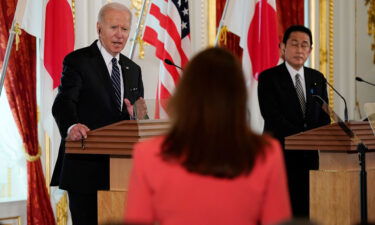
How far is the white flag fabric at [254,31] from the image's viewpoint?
7121 millimetres

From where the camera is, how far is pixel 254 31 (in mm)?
7270

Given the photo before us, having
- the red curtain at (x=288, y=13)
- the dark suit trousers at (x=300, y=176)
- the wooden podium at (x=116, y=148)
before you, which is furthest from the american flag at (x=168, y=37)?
the wooden podium at (x=116, y=148)

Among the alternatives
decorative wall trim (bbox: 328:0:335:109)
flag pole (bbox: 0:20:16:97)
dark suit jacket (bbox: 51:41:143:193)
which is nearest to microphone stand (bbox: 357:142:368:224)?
dark suit jacket (bbox: 51:41:143:193)

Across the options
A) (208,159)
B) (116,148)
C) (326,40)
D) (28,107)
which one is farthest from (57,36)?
(326,40)

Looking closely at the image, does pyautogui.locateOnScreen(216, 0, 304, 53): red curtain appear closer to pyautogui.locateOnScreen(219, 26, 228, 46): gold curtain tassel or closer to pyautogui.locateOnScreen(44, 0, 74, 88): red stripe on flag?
pyautogui.locateOnScreen(219, 26, 228, 46): gold curtain tassel

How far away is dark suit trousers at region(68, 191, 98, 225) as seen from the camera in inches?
145

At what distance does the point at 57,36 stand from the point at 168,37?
1.24 meters

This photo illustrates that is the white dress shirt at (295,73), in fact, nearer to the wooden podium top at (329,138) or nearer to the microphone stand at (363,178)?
the wooden podium top at (329,138)

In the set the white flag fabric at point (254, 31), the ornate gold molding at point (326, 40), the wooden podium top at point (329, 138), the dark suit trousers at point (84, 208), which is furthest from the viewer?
the ornate gold molding at point (326, 40)

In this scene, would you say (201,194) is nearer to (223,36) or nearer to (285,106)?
(285,106)

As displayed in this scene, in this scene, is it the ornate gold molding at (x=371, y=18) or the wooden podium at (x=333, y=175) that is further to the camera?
the ornate gold molding at (x=371, y=18)

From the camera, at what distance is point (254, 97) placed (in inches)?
312

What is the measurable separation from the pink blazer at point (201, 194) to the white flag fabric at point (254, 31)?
5.25m

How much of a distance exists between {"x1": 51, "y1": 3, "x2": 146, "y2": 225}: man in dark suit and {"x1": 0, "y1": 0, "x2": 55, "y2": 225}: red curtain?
6.19 feet
